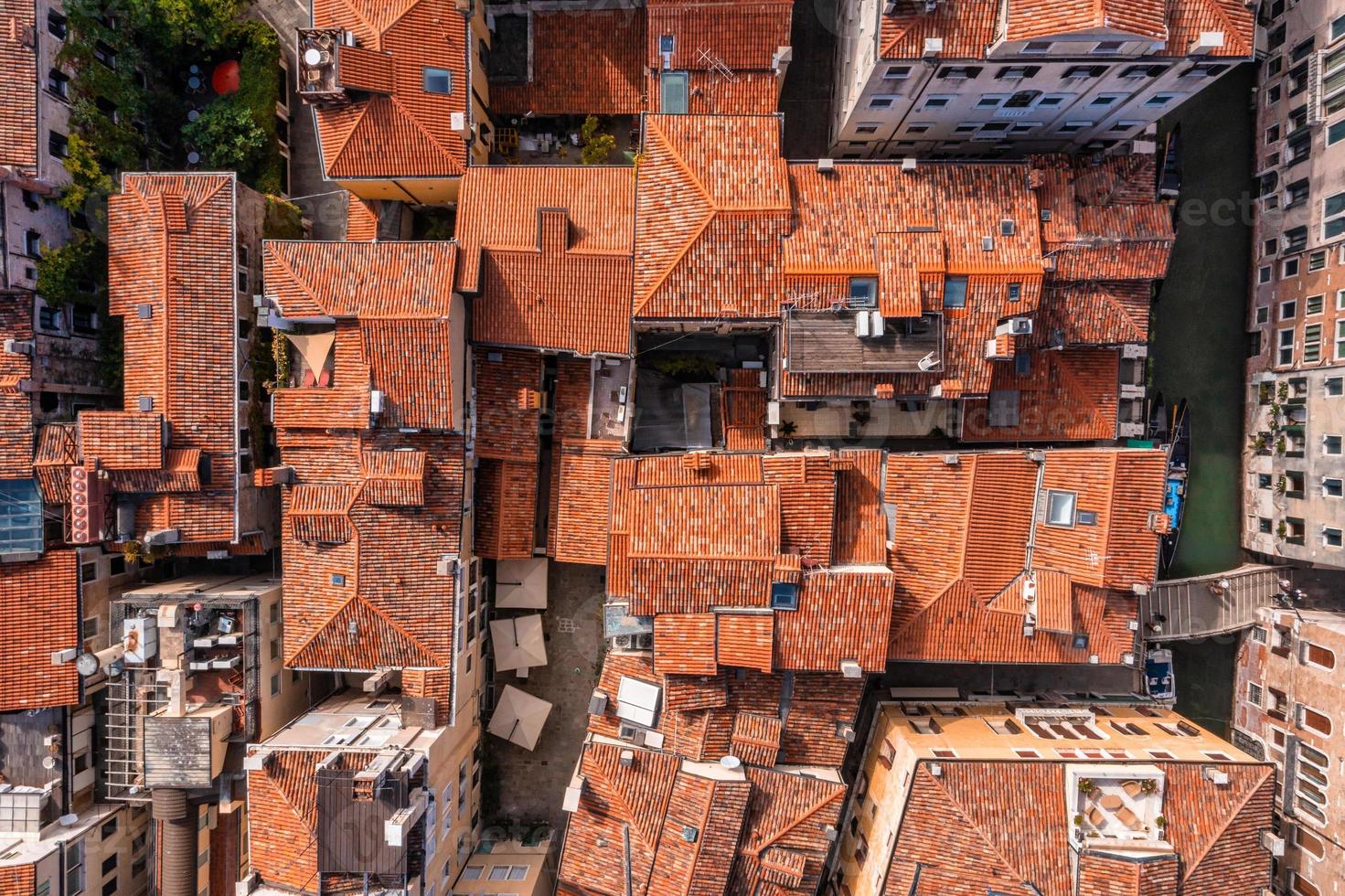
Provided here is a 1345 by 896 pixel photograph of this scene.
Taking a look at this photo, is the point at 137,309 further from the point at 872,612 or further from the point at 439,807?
the point at 872,612

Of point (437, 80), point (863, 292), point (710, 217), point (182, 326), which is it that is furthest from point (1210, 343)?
point (182, 326)

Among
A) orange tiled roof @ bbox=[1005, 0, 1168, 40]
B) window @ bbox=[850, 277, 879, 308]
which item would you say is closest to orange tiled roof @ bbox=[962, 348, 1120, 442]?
window @ bbox=[850, 277, 879, 308]

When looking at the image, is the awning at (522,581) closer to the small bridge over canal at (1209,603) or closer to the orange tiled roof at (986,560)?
the orange tiled roof at (986,560)

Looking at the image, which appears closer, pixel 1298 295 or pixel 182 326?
pixel 182 326

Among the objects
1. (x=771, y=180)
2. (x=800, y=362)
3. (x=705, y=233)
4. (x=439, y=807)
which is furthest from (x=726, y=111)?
(x=439, y=807)

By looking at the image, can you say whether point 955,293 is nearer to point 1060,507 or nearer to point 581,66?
point 1060,507

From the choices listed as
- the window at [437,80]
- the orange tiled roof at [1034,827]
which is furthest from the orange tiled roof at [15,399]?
the orange tiled roof at [1034,827]

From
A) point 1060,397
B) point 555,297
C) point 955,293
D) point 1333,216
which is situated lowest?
point 1060,397
